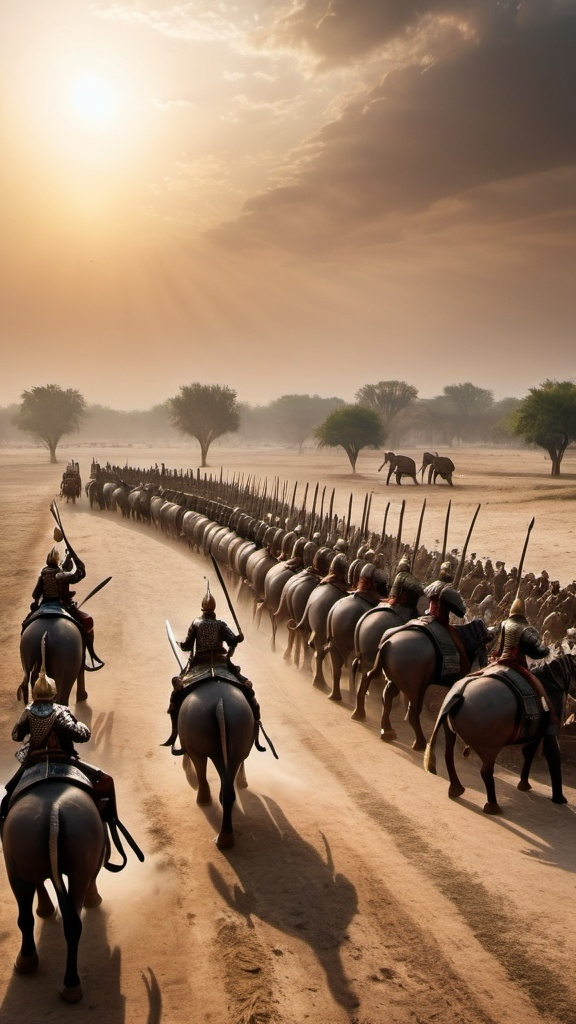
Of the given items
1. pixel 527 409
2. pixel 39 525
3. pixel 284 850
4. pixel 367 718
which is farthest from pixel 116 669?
pixel 527 409

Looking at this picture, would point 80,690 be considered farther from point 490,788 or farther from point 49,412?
point 49,412

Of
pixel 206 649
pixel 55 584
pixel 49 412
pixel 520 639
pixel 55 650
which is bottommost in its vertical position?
pixel 55 650

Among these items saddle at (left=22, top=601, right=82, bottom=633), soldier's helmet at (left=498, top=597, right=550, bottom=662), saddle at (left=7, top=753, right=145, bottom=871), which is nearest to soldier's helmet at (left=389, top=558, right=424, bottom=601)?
soldier's helmet at (left=498, top=597, right=550, bottom=662)

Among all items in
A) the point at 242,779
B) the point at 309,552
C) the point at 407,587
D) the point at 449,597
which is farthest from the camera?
the point at 309,552

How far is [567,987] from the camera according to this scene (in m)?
5.07

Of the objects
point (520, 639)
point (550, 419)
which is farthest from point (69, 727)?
point (550, 419)

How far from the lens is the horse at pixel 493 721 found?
744cm

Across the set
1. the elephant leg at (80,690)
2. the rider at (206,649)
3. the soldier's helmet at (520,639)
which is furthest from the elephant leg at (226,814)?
the elephant leg at (80,690)

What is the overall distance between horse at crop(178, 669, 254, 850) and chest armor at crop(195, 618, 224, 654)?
1.84 feet

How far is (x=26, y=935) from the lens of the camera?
16.8 feet

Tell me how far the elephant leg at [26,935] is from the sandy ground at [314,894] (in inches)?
3.4

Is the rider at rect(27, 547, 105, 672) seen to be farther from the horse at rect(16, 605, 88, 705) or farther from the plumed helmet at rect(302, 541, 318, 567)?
the plumed helmet at rect(302, 541, 318, 567)

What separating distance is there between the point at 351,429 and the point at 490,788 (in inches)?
2238

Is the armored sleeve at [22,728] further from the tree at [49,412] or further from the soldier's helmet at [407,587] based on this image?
the tree at [49,412]
